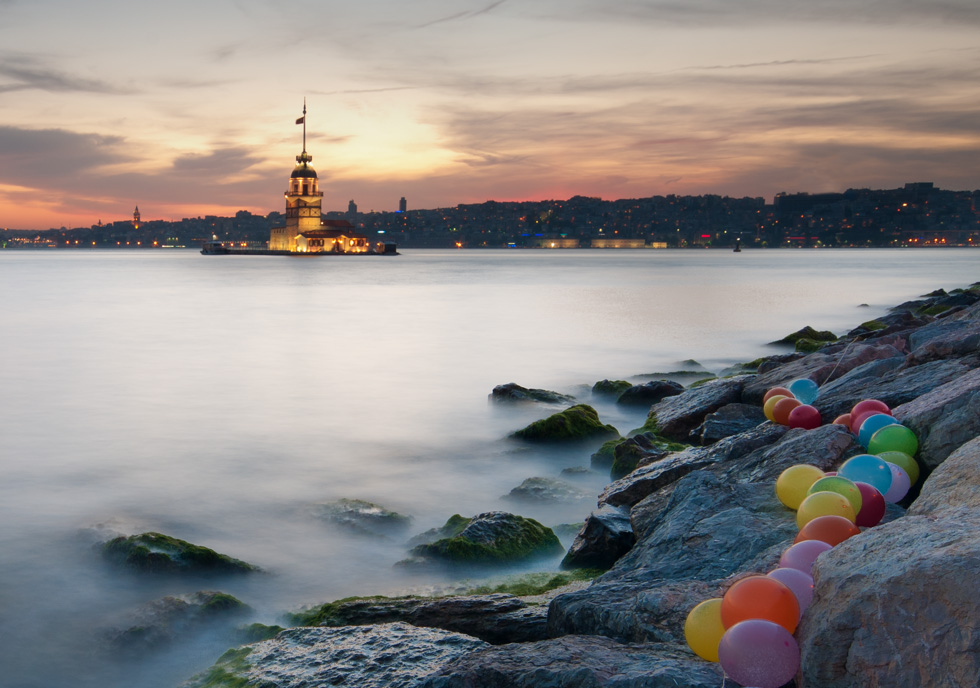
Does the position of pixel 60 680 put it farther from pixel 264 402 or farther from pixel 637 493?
pixel 264 402

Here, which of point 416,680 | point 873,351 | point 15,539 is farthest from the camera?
→ point 873,351

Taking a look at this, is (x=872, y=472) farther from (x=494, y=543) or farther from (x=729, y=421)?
(x=729, y=421)

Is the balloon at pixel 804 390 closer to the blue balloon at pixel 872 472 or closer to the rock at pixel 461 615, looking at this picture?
the blue balloon at pixel 872 472

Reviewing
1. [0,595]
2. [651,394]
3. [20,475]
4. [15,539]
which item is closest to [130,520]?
[15,539]

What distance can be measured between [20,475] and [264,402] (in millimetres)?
5195

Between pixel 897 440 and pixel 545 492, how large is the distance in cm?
382

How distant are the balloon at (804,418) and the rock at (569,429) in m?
3.50

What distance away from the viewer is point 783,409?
7.23m

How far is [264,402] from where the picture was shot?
1445cm

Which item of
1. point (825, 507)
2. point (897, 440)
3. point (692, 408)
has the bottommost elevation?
point (692, 408)

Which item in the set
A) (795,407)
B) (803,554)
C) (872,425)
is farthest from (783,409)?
(803,554)

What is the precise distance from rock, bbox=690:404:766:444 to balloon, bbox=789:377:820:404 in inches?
15.6

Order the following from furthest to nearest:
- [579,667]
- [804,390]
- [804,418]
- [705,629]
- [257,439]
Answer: [257,439] → [804,390] → [804,418] → [705,629] → [579,667]

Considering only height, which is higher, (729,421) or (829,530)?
(829,530)
